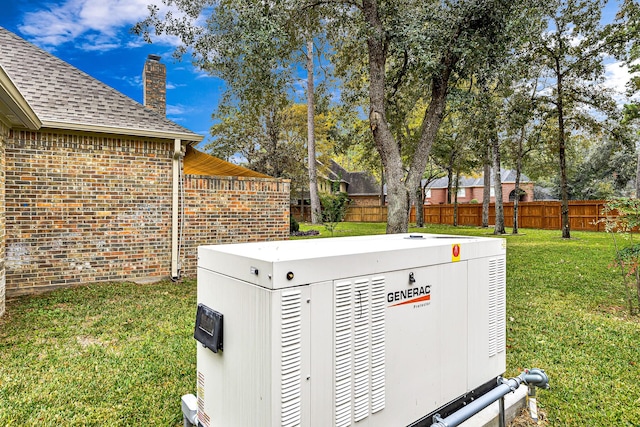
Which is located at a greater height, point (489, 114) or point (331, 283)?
point (489, 114)

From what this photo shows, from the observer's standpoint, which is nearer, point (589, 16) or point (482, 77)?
point (482, 77)

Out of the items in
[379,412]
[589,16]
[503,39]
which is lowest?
[379,412]

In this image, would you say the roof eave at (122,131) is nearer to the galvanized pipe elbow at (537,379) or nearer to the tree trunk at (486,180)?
the galvanized pipe elbow at (537,379)

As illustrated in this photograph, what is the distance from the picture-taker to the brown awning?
7430 mm

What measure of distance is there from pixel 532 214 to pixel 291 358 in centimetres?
2298

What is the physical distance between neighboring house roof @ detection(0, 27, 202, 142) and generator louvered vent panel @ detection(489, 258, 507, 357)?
5776 millimetres

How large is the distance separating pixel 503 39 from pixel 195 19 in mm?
6815

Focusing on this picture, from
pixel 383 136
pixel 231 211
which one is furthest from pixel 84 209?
pixel 383 136

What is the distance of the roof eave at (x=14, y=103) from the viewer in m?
3.52

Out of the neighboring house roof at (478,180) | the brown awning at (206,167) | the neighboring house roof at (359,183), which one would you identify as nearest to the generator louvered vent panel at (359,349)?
the brown awning at (206,167)

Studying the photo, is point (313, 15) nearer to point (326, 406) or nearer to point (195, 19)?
point (195, 19)

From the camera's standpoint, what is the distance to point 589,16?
11719 millimetres

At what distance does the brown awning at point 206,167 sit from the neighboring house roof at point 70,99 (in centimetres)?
75

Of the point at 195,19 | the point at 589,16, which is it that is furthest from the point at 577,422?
the point at 589,16
